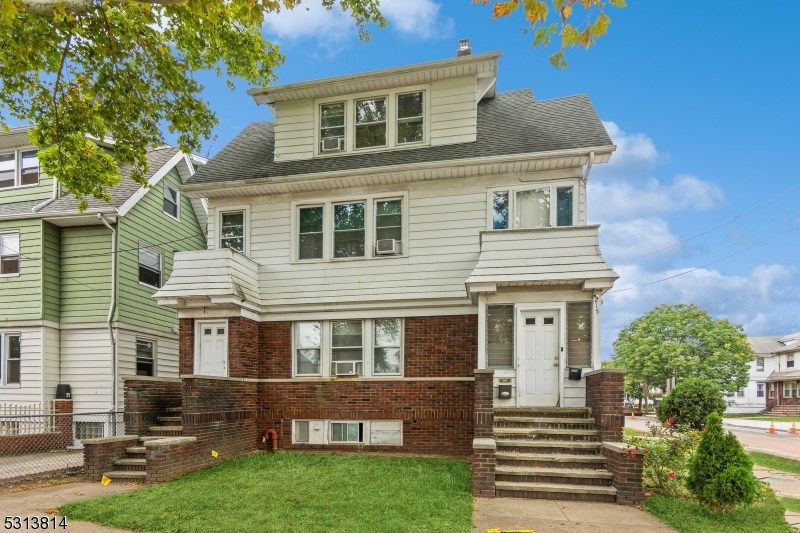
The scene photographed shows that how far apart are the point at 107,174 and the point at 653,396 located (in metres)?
66.5

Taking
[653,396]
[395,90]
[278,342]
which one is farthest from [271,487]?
[653,396]

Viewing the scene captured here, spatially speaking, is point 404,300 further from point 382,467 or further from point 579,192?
point 579,192

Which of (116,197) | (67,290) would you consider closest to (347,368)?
(116,197)

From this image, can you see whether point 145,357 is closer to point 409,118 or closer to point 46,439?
point 46,439

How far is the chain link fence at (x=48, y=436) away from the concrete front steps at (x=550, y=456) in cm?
833

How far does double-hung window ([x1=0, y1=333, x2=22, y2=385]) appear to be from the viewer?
47.1 feet

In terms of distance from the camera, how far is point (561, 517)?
6.91 meters

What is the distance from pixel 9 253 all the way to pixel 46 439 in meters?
5.46

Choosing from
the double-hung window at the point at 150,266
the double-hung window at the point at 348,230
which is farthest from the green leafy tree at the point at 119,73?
the double-hung window at the point at 150,266

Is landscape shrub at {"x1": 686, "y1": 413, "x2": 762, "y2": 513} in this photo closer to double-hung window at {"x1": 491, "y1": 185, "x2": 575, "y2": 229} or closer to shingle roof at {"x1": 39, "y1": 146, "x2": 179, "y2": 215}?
double-hung window at {"x1": 491, "y1": 185, "x2": 575, "y2": 229}

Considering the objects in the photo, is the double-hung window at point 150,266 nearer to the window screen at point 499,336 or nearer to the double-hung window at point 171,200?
the double-hung window at point 171,200

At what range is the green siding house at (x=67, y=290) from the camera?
14.2 metres

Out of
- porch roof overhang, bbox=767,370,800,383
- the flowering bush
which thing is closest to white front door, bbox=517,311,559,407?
the flowering bush

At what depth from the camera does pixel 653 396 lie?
62.8m
